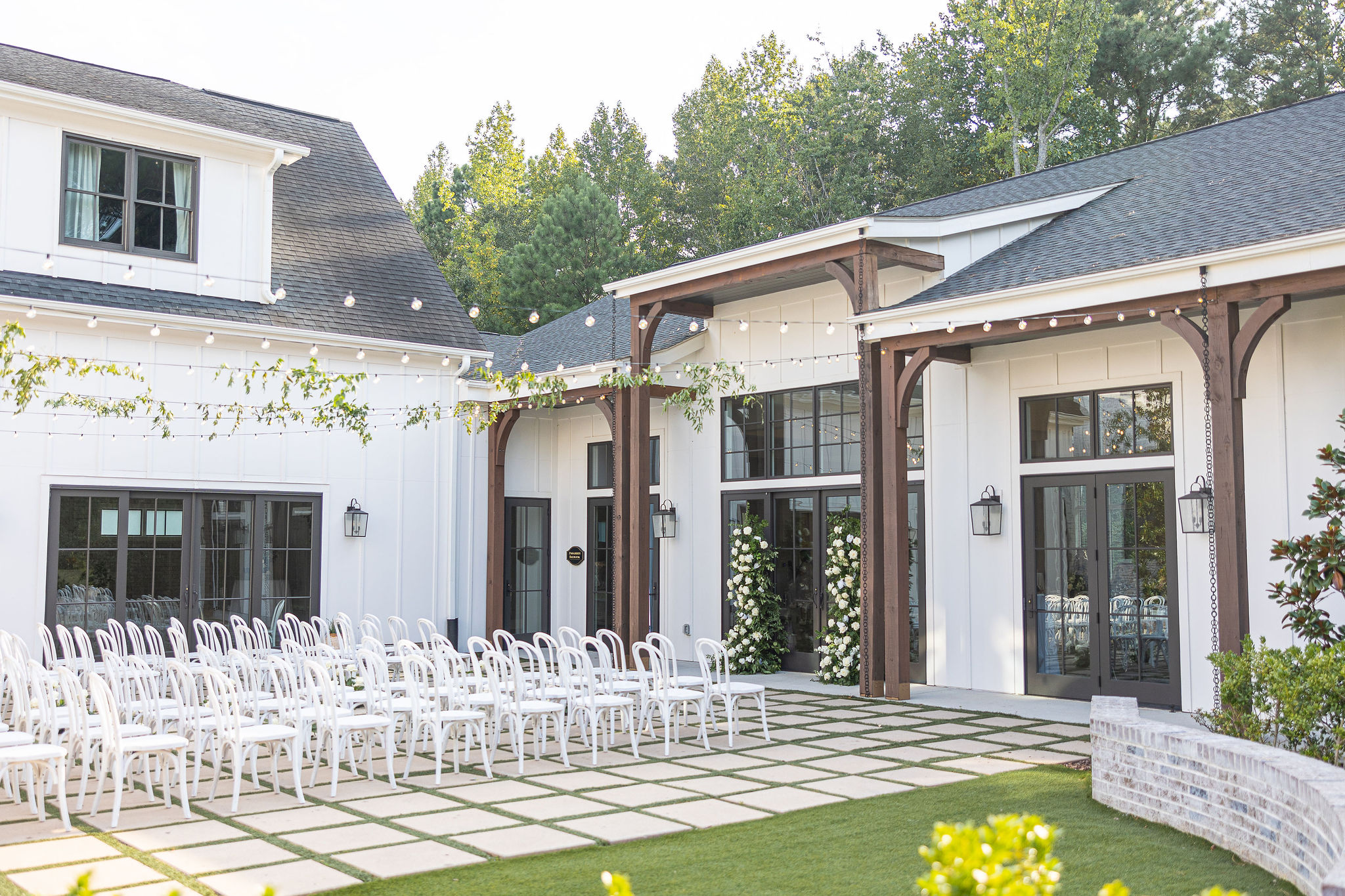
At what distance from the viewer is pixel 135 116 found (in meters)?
12.3

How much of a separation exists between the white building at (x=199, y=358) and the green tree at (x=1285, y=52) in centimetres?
2011

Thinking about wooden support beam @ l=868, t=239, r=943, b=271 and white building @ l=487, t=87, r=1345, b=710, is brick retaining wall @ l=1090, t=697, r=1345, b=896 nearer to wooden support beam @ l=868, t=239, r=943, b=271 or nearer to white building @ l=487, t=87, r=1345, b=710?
white building @ l=487, t=87, r=1345, b=710

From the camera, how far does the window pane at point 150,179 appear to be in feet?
41.4

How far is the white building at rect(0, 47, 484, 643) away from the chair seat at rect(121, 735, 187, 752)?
16.9 ft

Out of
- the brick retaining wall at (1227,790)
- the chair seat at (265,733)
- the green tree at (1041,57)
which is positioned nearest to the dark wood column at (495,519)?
the chair seat at (265,733)

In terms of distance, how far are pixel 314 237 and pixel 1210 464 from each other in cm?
1087

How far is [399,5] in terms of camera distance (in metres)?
18.9

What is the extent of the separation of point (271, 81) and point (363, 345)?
16.4m

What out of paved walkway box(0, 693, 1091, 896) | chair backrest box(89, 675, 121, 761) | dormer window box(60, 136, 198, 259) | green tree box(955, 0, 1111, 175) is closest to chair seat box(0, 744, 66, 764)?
chair backrest box(89, 675, 121, 761)

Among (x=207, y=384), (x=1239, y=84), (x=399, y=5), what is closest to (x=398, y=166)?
(x=399, y=5)

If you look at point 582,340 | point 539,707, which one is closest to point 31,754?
point 539,707

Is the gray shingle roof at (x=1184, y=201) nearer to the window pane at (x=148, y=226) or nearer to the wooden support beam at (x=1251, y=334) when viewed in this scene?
the wooden support beam at (x=1251, y=334)

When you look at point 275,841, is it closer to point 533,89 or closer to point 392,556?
point 392,556

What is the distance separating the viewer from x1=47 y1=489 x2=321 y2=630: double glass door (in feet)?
38.7
